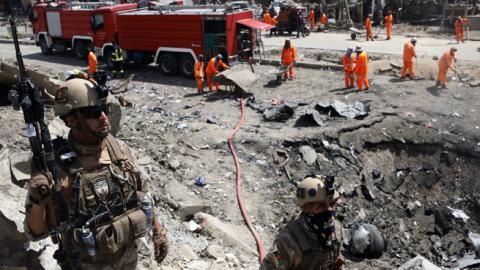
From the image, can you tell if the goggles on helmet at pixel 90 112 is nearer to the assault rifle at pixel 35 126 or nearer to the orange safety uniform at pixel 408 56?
the assault rifle at pixel 35 126

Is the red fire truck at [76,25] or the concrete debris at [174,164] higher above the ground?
the red fire truck at [76,25]

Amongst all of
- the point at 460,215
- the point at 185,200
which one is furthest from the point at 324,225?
the point at 460,215

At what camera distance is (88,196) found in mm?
2955

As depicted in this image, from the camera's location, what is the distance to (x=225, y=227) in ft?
21.0

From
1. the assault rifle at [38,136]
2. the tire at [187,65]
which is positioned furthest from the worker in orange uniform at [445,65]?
the assault rifle at [38,136]

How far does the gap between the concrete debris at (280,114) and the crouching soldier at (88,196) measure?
7.79 meters

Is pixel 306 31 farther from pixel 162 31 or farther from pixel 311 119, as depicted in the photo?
pixel 311 119

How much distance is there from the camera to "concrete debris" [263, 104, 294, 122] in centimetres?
1079

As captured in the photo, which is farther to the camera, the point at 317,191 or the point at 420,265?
the point at 420,265

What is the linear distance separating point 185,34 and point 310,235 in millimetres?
12625

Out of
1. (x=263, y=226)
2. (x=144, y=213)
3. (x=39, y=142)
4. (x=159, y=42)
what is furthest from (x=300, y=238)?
(x=159, y=42)

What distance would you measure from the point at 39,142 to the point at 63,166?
217 mm

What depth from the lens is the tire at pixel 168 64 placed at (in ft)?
51.5

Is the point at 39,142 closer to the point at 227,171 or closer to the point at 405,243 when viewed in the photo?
the point at 227,171
